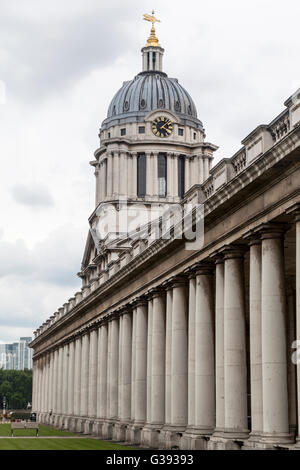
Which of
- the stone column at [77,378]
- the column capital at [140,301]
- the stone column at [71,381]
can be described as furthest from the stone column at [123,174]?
the column capital at [140,301]

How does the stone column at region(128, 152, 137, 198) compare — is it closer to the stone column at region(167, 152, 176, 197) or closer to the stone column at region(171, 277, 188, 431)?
the stone column at region(167, 152, 176, 197)

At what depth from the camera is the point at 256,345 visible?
119 ft

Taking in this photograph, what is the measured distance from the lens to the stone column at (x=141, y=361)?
59125 mm

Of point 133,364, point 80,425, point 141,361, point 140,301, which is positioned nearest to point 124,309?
point 133,364

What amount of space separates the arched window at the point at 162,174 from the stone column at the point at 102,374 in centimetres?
4951

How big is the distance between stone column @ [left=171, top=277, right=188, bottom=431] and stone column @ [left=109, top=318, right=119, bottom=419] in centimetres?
1933

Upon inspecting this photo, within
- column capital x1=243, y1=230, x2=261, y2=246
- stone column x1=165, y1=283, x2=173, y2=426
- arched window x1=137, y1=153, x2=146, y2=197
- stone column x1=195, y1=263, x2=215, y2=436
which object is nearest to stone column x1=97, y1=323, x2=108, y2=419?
stone column x1=165, y1=283, x2=173, y2=426

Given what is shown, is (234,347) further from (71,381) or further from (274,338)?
(71,381)

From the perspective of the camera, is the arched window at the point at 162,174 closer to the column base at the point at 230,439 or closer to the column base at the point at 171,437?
the column base at the point at 171,437

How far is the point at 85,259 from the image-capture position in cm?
12888

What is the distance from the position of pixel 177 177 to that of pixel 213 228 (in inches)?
3230

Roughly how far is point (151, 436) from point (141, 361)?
8303 millimetres

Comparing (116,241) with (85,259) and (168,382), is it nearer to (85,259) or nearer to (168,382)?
(85,259)
